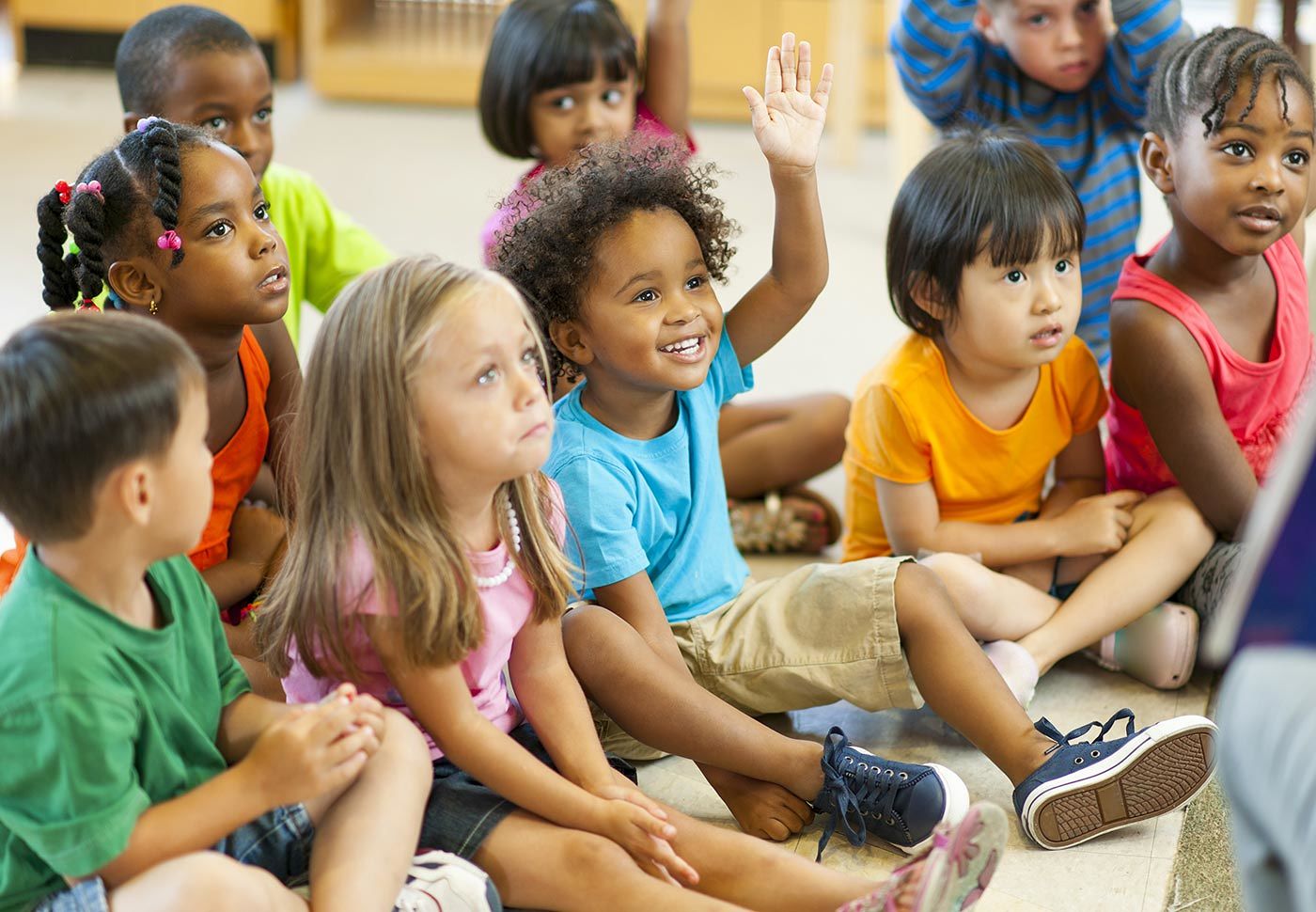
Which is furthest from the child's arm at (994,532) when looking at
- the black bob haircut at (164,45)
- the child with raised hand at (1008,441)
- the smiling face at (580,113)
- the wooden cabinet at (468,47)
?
the wooden cabinet at (468,47)

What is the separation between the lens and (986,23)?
205 cm

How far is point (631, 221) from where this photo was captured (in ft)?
4.65

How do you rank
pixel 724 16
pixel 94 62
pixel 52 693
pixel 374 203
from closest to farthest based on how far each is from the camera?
pixel 52 693
pixel 374 203
pixel 724 16
pixel 94 62

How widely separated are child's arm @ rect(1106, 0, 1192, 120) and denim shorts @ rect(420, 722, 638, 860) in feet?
4.17

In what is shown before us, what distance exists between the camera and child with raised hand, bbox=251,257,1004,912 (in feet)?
3.79

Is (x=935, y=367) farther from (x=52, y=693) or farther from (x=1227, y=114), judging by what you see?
(x=52, y=693)

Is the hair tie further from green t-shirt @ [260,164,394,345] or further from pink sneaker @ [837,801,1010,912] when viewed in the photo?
pink sneaker @ [837,801,1010,912]

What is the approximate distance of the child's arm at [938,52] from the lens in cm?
202

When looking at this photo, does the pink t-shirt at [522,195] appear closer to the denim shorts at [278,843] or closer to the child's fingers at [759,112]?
the child's fingers at [759,112]

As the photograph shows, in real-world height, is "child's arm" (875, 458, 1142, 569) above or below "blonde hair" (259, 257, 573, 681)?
below

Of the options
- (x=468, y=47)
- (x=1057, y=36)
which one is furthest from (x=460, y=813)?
(x=468, y=47)

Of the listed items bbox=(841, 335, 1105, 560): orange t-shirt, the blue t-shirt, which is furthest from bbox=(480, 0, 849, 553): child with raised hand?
the blue t-shirt

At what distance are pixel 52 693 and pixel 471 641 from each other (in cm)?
33

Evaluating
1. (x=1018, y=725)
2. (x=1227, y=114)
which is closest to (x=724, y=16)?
(x=1227, y=114)
